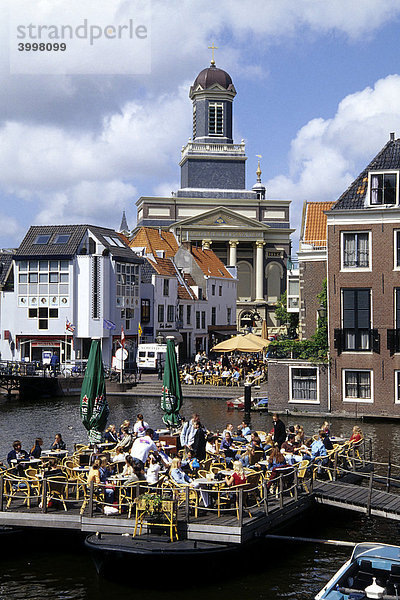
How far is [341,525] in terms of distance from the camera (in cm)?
2139

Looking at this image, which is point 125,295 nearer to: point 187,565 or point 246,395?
point 246,395

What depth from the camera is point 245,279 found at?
122312mm

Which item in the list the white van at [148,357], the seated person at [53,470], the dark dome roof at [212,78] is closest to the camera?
the seated person at [53,470]

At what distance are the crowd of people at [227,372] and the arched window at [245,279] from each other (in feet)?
203

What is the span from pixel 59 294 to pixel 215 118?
72.2 metres

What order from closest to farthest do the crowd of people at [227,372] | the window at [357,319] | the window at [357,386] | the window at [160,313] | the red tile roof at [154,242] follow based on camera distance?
the window at [357,319], the window at [357,386], the crowd of people at [227,372], the window at [160,313], the red tile roof at [154,242]

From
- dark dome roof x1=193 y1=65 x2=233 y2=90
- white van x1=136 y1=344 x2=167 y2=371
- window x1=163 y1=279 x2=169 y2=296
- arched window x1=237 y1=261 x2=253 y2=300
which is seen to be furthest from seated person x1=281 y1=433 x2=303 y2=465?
dark dome roof x1=193 y1=65 x2=233 y2=90

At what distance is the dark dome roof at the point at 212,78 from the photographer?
406ft

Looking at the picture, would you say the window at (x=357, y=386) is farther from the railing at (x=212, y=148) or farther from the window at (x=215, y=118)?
the window at (x=215, y=118)

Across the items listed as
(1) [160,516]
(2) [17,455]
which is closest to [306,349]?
(2) [17,455]

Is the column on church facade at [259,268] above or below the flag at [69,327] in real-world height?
above

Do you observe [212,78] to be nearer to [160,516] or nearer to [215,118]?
[215,118]

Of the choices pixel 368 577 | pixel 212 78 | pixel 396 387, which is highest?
pixel 212 78

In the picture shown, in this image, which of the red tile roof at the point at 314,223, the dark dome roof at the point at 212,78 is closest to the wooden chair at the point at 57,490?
the red tile roof at the point at 314,223
